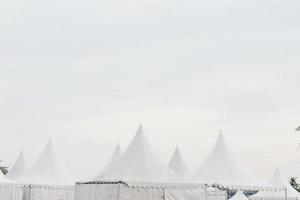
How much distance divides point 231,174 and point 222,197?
4.97 meters

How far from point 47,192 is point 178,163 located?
39.0 feet

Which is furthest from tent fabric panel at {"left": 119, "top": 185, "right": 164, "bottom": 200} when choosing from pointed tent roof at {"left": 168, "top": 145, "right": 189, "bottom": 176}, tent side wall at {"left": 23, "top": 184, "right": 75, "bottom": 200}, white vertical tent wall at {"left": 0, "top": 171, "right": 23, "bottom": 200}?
pointed tent roof at {"left": 168, "top": 145, "right": 189, "bottom": 176}

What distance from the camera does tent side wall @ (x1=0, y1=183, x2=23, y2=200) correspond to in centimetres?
2444

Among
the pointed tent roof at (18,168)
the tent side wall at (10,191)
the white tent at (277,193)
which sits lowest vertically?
the tent side wall at (10,191)

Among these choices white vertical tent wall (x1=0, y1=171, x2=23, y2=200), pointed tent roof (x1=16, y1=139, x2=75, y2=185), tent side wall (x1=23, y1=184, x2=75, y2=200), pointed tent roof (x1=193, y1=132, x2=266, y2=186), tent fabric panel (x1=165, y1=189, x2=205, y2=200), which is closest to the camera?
tent fabric panel (x1=165, y1=189, x2=205, y2=200)

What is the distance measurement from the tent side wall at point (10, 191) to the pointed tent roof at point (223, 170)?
7.86 meters

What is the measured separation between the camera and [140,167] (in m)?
18.3

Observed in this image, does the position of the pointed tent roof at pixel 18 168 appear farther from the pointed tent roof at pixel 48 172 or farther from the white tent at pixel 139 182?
the white tent at pixel 139 182

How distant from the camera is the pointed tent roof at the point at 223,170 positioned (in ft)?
81.1

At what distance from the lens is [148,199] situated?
55.7 feet

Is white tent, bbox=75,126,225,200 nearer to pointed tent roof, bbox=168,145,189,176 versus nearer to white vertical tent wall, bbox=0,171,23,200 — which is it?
white vertical tent wall, bbox=0,171,23,200

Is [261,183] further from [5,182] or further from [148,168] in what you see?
[5,182]

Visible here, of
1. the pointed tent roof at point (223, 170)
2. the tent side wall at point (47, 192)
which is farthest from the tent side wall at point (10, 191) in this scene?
the pointed tent roof at point (223, 170)

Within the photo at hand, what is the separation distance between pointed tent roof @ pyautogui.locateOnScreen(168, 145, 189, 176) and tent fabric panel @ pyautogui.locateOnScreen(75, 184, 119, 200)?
17.5 meters
